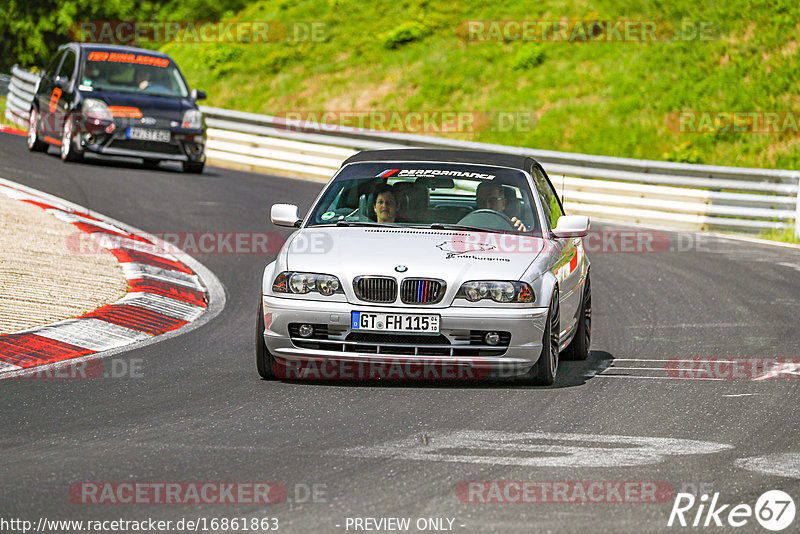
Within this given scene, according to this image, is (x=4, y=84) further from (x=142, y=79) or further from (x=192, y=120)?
(x=192, y=120)

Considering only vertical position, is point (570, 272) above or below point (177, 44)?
below

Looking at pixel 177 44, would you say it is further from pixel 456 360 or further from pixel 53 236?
pixel 456 360

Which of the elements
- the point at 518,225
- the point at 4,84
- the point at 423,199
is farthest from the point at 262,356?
the point at 4,84

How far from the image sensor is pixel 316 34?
40375mm

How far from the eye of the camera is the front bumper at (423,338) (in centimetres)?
789

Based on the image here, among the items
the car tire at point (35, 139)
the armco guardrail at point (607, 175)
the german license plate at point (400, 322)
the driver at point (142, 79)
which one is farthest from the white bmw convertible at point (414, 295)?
the car tire at point (35, 139)

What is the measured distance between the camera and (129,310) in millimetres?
10586

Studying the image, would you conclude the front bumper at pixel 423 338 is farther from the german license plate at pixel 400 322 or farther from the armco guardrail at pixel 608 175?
the armco guardrail at pixel 608 175

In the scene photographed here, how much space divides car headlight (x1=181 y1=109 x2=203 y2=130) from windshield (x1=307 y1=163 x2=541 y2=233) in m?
11.0

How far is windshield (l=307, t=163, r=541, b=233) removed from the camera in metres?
8.98

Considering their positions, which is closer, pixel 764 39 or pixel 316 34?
pixel 764 39

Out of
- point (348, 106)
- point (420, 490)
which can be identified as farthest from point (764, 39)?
point (420, 490)

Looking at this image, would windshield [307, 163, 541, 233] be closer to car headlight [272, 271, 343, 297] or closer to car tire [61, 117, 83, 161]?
car headlight [272, 271, 343, 297]

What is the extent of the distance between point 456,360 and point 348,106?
28.4 metres
